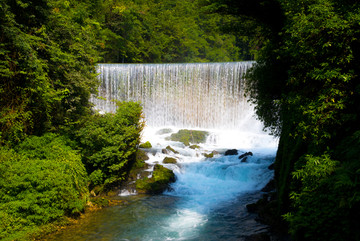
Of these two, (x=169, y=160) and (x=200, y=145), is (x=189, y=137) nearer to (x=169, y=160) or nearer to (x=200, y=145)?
(x=200, y=145)

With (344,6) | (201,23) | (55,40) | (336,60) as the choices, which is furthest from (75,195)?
(201,23)

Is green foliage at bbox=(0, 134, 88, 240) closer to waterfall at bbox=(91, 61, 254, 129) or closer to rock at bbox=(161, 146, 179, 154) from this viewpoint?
rock at bbox=(161, 146, 179, 154)

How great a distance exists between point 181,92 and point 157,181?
12.2 metres

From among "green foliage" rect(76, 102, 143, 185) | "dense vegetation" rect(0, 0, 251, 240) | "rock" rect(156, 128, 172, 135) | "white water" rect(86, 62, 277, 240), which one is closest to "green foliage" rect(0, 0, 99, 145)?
"dense vegetation" rect(0, 0, 251, 240)

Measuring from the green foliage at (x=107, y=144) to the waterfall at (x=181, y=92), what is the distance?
418 inches

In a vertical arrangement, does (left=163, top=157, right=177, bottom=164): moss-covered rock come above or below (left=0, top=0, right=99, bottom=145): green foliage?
below

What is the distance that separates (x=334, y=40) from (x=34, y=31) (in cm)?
904

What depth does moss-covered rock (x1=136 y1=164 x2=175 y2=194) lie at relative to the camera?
1023cm

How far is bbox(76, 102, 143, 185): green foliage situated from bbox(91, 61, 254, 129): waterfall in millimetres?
10628

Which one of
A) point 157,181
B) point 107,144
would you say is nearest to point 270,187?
point 157,181

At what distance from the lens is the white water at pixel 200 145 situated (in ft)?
25.2

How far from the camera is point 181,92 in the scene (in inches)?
857

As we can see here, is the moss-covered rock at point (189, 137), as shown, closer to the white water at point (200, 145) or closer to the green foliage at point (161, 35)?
the white water at point (200, 145)

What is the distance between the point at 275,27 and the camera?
29.1 ft
